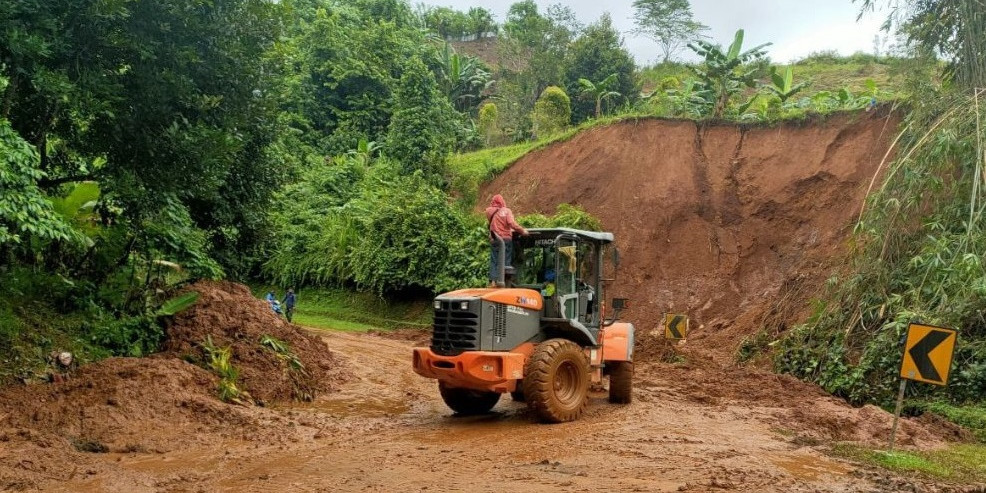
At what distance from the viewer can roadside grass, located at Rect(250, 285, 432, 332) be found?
79.9 feet

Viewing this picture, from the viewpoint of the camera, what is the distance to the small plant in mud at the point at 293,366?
39.3 feet

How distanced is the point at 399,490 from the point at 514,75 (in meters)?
40.3

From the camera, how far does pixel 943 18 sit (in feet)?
54.2

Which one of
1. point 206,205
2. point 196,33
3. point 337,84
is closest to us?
point 196,33

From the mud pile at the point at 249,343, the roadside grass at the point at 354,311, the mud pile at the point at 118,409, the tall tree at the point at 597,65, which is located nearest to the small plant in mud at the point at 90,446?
the mud pile at the point at 118,409

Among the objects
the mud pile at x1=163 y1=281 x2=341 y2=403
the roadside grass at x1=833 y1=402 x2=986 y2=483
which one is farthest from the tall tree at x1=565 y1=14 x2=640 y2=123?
the roadside grass at x1=833 y1=402 x2=986 y2=483

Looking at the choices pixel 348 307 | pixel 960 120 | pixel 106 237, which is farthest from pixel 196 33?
pixel 348 307

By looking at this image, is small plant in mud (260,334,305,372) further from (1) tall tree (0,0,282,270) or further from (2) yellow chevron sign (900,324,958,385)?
(2) yellow chevron sign (900,324,958,385)

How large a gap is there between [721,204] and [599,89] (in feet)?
40.7

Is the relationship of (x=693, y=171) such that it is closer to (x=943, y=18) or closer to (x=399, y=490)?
(x=943, y=18)

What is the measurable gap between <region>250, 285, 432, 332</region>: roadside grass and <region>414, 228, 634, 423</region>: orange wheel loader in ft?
42.3

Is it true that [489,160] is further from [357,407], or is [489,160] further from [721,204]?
[357,407]

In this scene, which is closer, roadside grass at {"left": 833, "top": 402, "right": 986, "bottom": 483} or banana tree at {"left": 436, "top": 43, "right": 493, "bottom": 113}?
roadside grass at {"left": 833, "top": 402, "right": 986, "bottom": 483}

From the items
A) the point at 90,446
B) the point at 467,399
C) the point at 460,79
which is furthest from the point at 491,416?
the point at 460,79
